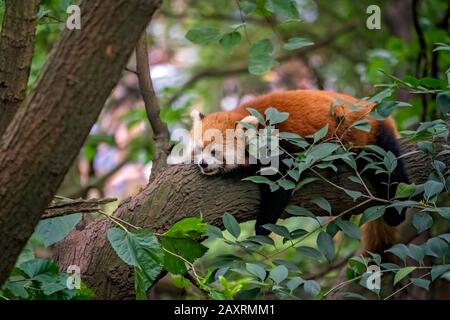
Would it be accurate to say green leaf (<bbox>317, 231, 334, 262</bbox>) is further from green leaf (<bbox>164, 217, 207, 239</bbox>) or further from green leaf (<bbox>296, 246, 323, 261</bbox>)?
green leaf (<bbox>164, 217, 207, 239</bbox>)

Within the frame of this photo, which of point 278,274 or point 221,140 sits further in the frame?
point 221,140

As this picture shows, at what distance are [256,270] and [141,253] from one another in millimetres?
368

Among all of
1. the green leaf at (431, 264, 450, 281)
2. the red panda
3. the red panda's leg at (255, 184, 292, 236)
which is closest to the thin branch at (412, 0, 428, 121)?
the red panda

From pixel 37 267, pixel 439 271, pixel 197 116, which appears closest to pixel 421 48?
pixel 197 116

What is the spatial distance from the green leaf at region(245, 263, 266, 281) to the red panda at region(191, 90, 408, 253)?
2.07 ft

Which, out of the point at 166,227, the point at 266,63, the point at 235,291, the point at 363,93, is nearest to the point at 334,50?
the point at 363,93

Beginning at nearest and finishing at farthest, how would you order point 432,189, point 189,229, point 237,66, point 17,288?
point 17,288
point 189,229
point 432,189
point 237,66

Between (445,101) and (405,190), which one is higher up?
(445,101)

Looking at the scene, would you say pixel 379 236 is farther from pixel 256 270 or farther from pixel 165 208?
pixel 256 270

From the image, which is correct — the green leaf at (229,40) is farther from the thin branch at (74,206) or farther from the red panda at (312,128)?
the thin branch at (74,206)

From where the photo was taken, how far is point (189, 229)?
2289mm

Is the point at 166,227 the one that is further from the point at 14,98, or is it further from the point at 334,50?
the point at 334,50
